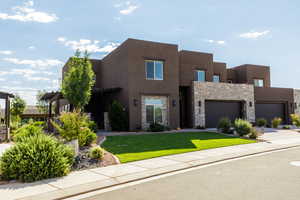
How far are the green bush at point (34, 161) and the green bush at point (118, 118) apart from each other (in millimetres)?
10166

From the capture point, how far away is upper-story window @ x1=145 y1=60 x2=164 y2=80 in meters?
18.2

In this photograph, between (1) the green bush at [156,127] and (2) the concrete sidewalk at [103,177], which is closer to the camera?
(2) the concrete sidewalk at [103,177]

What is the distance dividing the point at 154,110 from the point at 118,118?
2975 millimetres

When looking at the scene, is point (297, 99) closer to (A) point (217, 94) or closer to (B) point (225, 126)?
(A) point (217, 94)

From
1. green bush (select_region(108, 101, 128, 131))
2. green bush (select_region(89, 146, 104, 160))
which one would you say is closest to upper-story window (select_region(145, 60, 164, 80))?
green bush (select_region(108, 101, 128, 131))

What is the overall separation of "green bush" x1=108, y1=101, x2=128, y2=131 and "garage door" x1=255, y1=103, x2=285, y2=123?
14264mm

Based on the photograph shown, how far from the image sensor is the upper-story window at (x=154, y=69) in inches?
716

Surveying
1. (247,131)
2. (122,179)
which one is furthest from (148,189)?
(247,131)

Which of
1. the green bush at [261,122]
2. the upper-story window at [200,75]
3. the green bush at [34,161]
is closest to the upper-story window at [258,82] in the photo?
the green bush at [261,122]

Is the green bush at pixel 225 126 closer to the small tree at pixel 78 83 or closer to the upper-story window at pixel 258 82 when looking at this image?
the small tree at pixel 78 83

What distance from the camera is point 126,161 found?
7.91 meters

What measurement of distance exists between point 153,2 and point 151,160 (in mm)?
7633

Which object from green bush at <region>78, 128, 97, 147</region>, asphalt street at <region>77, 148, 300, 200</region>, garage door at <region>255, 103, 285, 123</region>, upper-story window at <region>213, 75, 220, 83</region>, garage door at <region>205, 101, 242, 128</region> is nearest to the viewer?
asphalt street at <region>77, 148, 300, 200</region>

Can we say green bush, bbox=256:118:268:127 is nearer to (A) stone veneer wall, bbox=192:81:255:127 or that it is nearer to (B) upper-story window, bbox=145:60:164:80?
(A) stone veneer wall, bbox=192:81:255:127
